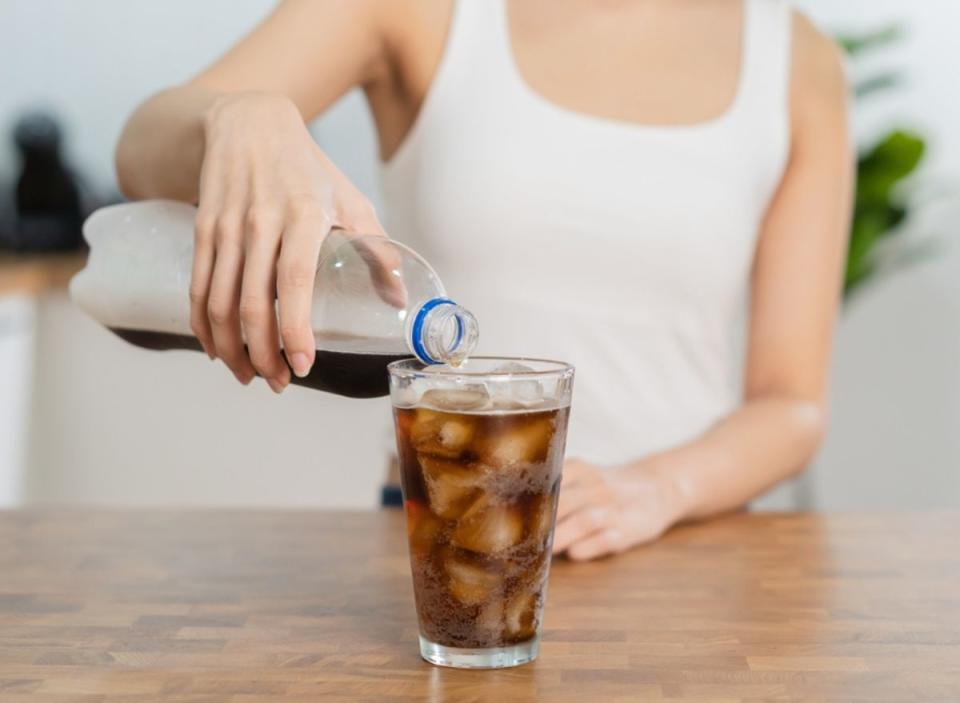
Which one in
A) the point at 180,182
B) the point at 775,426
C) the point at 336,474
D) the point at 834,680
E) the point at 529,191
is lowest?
the point at 336,474

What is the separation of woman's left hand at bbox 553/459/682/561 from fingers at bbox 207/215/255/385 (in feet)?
1.04

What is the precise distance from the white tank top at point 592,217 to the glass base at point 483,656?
74cm

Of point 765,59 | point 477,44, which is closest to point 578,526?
point 477,44

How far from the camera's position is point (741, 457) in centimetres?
126

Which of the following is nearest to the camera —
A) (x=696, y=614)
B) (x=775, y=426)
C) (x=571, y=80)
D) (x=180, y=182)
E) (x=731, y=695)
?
(x=731, y=695)

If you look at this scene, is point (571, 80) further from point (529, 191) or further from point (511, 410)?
point (511, 410)

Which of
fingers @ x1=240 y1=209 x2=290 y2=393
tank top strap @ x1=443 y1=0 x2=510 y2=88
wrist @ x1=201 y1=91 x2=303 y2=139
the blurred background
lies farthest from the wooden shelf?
fingers @ x1=240 y1=209 x2=290 y2=393

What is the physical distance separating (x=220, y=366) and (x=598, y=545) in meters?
2.01

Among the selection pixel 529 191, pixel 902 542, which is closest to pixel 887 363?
pixel 529 191

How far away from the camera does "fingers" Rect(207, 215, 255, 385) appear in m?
0.77

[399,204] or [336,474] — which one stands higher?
[399,204]

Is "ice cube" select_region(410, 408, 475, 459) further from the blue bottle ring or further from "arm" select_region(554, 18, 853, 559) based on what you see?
"arm" select_region(554, 18, 853, 559)

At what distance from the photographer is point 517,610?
73 centimetres

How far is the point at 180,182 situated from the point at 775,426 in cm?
67
